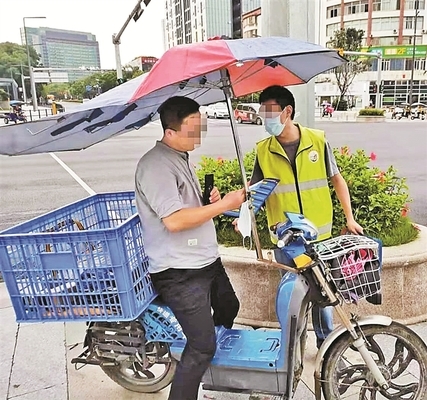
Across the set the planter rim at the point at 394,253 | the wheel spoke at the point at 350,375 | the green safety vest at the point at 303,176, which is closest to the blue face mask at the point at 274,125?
the green safety vest at the point at 303,176

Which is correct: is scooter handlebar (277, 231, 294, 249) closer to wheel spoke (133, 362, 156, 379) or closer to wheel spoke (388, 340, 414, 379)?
wheel spoke (388, 340, 414, 379)

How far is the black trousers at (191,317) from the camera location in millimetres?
2153

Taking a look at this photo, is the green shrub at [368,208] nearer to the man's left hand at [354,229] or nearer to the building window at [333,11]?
the man's left hand at [354,229]

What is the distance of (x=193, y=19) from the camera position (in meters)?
88.4

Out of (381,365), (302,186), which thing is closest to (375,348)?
(381,365)

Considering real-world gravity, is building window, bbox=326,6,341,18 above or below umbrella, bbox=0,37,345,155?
above

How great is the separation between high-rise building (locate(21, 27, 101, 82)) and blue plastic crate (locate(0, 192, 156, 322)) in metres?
81.4

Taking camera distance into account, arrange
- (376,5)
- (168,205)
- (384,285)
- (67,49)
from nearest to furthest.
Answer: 1. (168,205)
2. (384,285)
3. (376,5)
4. (67,49)

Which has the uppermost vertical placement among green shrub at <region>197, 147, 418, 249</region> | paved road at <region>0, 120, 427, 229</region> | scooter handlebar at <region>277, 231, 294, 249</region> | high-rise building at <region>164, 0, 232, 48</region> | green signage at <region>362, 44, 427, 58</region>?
high-rise building at <region>164, 0, 232, 48</region>

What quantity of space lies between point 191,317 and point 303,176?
1.00 metres

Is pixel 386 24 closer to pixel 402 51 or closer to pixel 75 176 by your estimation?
pixel 402 51

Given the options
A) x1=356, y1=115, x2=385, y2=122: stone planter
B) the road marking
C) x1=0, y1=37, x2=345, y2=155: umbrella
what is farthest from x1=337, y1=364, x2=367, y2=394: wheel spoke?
x1=356, y1=115, x2=385, y2=122: stone planter

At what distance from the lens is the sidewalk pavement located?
2.72 metres

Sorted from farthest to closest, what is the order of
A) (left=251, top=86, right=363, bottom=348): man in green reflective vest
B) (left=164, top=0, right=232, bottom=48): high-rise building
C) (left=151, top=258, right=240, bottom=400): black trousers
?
(left=164, top=0, right=232, bottom=48): high-rise building < (left=251, top=86, right=363, bottom=348): man in green reflective vest < (left=151, top=258, right=240, bottom=400): black trousers
